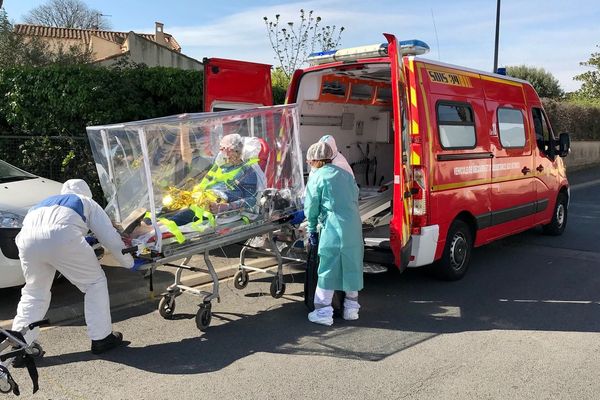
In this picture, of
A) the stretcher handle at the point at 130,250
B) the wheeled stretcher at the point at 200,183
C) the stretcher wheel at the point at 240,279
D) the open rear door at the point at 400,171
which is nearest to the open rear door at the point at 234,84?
the wheeled stretcher at the point at 200,183

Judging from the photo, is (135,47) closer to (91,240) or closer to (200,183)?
(200,183)

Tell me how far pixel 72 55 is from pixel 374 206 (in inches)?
352

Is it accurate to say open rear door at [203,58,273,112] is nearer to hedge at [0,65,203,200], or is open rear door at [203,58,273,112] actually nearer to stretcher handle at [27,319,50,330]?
hedge at [0,65,203,200]

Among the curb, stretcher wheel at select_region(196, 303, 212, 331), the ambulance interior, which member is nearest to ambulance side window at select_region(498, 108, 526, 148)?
the ambulance interior

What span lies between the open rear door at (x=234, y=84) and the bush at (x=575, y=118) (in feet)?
44.5

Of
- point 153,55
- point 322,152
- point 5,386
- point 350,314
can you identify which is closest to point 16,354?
point 5,386

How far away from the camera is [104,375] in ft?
13.0

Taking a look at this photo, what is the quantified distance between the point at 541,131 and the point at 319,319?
199 inches

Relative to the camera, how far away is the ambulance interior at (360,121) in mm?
6535

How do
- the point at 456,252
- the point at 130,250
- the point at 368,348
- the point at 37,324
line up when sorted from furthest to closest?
the point at 456,252 < the point at 368,348 < the point at 130,250 < the point at 37,324

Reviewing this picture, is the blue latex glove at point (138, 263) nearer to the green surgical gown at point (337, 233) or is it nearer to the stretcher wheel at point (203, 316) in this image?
the stretcher wheel at point (203, 316)

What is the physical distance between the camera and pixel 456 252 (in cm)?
624

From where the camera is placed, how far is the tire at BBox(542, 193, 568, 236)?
28.8 feet

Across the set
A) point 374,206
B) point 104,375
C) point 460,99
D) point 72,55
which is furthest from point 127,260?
point 72,55
